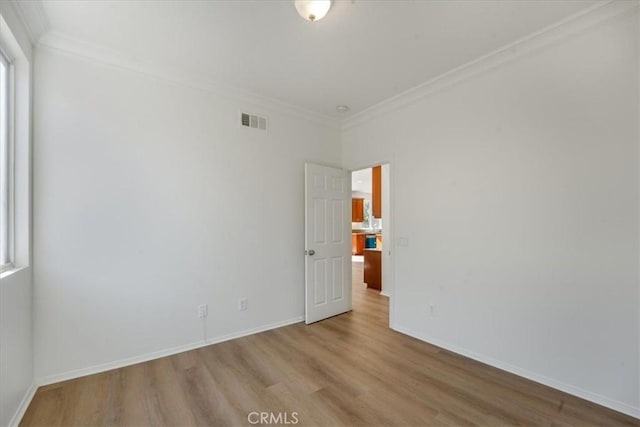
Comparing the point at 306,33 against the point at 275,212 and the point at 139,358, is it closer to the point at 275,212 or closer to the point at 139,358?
the point at 275,212

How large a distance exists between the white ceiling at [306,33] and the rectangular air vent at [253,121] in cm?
41

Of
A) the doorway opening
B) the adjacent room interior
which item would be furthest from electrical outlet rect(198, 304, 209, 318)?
the doorway opening

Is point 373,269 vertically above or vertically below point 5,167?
below

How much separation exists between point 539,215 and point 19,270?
3795 mm

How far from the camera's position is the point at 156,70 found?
2680 mm

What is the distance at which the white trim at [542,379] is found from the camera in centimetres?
192

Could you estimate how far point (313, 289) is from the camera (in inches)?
145

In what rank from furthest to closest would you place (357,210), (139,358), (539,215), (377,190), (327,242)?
1. (357,210)
2. (377,190)
3. (327,242)
4. (139,358)
5. (539,215)

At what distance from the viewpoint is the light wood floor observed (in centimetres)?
188

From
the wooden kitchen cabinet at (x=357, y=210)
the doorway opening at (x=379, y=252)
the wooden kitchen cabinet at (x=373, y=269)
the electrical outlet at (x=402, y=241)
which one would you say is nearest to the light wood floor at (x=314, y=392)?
the electrical outlet at (x=402, y=241)

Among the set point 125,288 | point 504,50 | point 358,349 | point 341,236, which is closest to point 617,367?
point 358,349

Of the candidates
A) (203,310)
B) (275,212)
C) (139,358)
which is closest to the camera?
(139,358)

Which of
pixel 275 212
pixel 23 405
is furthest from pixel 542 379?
pixel 23 405

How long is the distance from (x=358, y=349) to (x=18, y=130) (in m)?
3.30
